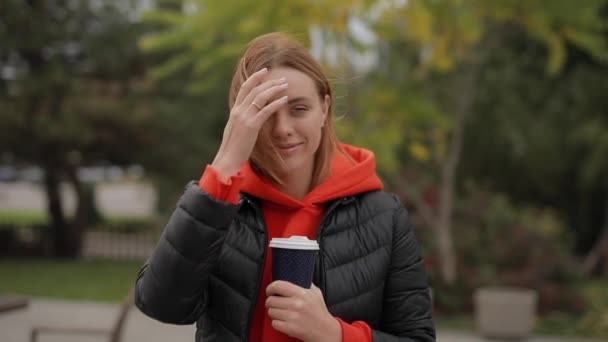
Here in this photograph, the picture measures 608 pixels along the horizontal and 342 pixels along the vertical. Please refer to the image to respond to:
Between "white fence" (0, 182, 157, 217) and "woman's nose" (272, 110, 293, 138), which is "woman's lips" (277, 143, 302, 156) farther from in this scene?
"white fence" (0, 182, 157, 217)

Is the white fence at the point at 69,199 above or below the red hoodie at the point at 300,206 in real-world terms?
above

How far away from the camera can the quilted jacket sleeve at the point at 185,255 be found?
4.99 ft

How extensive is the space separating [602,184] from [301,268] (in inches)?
680

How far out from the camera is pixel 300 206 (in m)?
1.78

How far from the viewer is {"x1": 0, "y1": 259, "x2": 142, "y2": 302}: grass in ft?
44.1

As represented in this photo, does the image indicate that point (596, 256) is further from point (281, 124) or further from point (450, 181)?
point (281, 124)

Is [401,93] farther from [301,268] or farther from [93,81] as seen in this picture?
[93,81]

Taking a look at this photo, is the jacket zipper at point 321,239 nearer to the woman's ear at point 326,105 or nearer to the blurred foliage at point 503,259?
the woman's ear at point 326,105

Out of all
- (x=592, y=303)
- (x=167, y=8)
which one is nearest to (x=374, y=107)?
(x=592, y=303)

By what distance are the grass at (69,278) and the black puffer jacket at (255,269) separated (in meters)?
11.7

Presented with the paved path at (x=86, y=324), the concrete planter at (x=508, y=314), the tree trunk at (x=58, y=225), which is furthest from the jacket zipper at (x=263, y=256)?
the tree trunk at (x=58, y=225)

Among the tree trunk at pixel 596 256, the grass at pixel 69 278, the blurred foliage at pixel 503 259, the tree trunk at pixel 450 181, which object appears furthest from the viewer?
the tree trunk at pixel 596 256

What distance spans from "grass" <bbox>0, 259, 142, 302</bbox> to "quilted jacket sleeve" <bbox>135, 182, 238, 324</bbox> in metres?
11.7

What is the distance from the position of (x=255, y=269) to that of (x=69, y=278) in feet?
48.6
